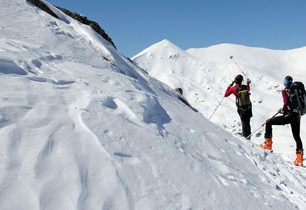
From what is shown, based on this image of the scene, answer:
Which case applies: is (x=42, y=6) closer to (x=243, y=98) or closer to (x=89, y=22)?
(x=89, y=22)

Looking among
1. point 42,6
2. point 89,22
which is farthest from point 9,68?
point 89,22

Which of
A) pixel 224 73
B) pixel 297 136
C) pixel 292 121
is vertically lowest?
pixel 297 136

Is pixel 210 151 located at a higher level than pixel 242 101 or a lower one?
lower

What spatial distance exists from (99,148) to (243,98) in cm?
709

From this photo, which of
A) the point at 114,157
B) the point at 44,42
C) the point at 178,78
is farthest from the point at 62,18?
the point at 178,78

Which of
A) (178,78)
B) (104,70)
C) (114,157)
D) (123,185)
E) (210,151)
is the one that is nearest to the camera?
(123,185)

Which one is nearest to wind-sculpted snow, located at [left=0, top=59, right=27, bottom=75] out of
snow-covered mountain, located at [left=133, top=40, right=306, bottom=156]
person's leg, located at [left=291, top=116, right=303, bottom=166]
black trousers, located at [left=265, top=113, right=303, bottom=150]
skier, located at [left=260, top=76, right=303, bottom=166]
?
skier, located at [left=260, top=76, right=303, bottom=166]

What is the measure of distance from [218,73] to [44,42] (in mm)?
43923

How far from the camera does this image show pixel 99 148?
4.55 m

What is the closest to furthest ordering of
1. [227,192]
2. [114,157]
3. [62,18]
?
1. [114,157]
2. [227,192]
3. [62,18]

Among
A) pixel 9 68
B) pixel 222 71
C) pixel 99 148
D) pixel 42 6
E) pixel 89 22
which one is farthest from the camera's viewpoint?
pixel 222 71

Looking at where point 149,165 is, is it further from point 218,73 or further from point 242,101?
point 218,73

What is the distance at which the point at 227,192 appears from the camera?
5.00m

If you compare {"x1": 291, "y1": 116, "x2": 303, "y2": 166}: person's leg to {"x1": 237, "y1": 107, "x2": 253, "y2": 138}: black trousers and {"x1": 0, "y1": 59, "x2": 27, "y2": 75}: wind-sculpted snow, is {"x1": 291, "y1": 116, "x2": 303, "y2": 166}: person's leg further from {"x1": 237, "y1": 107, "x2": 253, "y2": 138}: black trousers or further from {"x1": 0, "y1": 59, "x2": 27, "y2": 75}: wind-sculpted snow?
{"x1": 0, "y1": 59, "x2": 27, "y2": 75}: wind-sculpted snow
